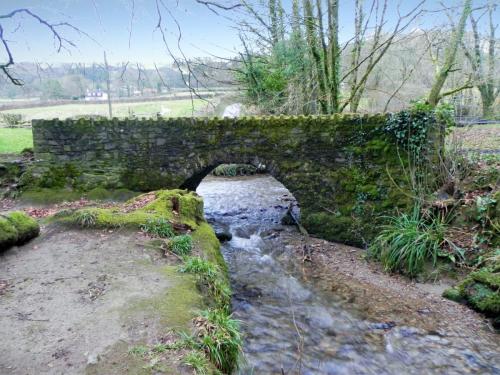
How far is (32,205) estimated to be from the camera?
9180 millimetres

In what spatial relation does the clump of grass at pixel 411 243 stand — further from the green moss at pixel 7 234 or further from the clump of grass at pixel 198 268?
the green moss at pixel 7 234

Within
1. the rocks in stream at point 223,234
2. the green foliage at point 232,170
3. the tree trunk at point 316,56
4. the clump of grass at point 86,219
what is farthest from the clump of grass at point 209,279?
the green foliage at point 232,170

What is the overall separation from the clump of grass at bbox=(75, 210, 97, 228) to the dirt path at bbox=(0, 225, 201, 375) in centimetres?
35

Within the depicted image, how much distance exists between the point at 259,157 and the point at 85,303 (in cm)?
548

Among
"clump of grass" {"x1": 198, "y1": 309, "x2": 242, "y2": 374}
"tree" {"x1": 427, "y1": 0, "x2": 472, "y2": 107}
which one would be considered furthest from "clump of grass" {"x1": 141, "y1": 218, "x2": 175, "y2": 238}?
"tree" {"x1": 427, "y1": 0, "x2": 472, "y2": 107}

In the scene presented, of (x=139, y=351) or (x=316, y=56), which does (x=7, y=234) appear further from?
(x=316, y=56)

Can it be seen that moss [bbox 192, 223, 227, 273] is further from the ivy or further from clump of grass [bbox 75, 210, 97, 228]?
the ivy

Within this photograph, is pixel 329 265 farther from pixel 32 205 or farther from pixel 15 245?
pixel 32 205

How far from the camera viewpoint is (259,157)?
866 centimetres

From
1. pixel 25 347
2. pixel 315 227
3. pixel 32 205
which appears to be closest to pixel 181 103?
pixel 32 205

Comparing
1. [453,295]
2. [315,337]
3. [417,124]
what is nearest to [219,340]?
[315,337]

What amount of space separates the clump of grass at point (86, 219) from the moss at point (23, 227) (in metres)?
0.58

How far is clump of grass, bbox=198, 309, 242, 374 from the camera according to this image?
3.29 metres

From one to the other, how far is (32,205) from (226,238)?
476cm
